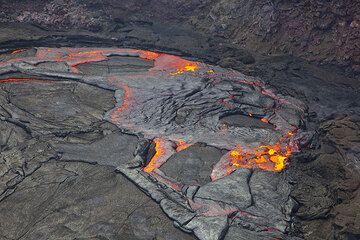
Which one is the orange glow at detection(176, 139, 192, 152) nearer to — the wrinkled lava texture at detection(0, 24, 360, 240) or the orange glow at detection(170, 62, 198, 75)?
the wrinkled lava texture at detection(0, 24, 360, 240)

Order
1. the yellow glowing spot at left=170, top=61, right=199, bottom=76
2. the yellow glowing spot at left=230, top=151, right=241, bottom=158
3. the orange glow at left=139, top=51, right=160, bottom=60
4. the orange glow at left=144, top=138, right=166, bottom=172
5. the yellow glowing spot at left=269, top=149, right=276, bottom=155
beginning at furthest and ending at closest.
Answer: the orange glow at left=139, top=51, right=160, bottom=60, the yellow glowing spot at left=170, top=61, right=199, bottom=76, the yellow glowing spot at left=269, top=149, right=276, bottom=155, the yellow glowing spot at left=230, top=151, right=241, bottom=158, the orange glow at left=144, top=138, right=166, bottom=172

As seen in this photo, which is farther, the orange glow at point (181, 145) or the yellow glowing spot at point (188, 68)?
the yellow glowing spot at point (188, 68)

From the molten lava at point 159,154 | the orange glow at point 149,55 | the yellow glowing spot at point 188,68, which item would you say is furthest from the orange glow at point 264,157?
the orange glow at point 149,55

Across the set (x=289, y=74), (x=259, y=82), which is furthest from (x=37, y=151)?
(x=289, y=74)

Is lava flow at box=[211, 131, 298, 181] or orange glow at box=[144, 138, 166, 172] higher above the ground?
lava flow at box=[211, 131, 298, 181]

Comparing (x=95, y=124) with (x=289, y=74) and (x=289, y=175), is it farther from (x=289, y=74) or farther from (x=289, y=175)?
(x=289, y=74)

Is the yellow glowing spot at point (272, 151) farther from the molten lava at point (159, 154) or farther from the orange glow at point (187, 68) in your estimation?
the orange glow at point (187, 68)

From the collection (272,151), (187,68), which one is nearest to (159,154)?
(272,151)

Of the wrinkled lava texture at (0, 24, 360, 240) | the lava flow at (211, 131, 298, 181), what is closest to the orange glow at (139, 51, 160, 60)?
the wrinkled lava texture at (0, 24, 360, 240)
